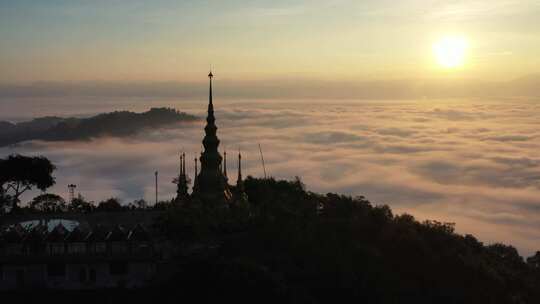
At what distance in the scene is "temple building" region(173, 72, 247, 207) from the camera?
209 ft

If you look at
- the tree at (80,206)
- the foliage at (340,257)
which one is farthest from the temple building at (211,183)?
the tree at (80,206)

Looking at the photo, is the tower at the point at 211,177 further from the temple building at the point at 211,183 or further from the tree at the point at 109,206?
the tree at the point at 109,206

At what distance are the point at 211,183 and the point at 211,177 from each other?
567 millimetres

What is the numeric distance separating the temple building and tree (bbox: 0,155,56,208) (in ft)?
40.2

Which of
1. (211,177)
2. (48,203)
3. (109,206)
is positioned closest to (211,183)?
(211,177)

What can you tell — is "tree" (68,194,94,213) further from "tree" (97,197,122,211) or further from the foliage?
the foliage

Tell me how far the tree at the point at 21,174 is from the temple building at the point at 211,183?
12253mm

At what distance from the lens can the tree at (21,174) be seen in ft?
229

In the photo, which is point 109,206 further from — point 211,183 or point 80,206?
point 211,183

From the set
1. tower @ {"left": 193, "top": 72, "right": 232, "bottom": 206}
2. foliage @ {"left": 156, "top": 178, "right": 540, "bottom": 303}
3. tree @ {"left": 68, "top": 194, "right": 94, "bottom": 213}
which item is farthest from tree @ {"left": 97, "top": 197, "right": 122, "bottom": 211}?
foliage @ {"left": 156, "top": 178, "right": 540, "bottom": 303}

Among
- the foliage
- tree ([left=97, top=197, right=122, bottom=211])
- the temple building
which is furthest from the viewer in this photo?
tree ([left=97, top=197, right=122, bottom=211])

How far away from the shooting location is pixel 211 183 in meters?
65.5

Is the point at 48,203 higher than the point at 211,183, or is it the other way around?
the point at 211,183

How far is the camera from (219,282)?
47.8m
